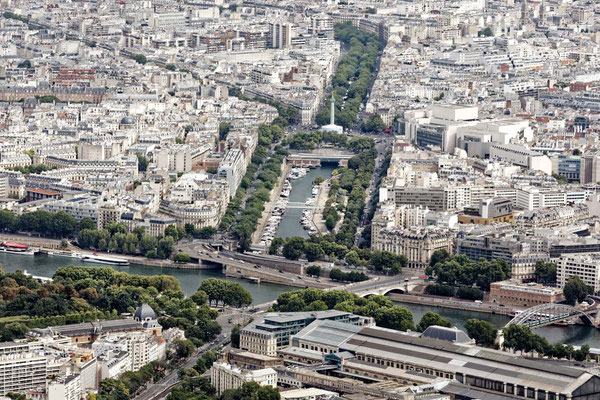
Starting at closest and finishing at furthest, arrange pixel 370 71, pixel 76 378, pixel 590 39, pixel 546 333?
pixel 76 378 → pixel 546 333 → pixel 370 71 → pixel 590 39

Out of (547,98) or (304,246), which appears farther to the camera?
(547,98)

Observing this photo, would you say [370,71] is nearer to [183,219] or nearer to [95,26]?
[95,26]

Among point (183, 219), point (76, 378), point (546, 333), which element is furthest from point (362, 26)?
point (76, 378)

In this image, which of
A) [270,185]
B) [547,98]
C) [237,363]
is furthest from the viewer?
[547,98]

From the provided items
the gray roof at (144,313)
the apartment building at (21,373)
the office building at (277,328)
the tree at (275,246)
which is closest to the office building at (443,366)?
the office building at (277,328)

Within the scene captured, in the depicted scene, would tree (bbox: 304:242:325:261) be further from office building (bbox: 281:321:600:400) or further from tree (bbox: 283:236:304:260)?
office building (bbox: 281:321:600:400)

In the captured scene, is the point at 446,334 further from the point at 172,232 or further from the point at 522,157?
the point at 522,157

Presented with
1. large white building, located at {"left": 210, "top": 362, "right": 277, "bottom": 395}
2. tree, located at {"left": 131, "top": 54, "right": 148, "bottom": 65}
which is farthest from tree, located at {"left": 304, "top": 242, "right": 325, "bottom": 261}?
tree, located at {"left": 131, "top": 54, "right": 148, "bottom": 65}
